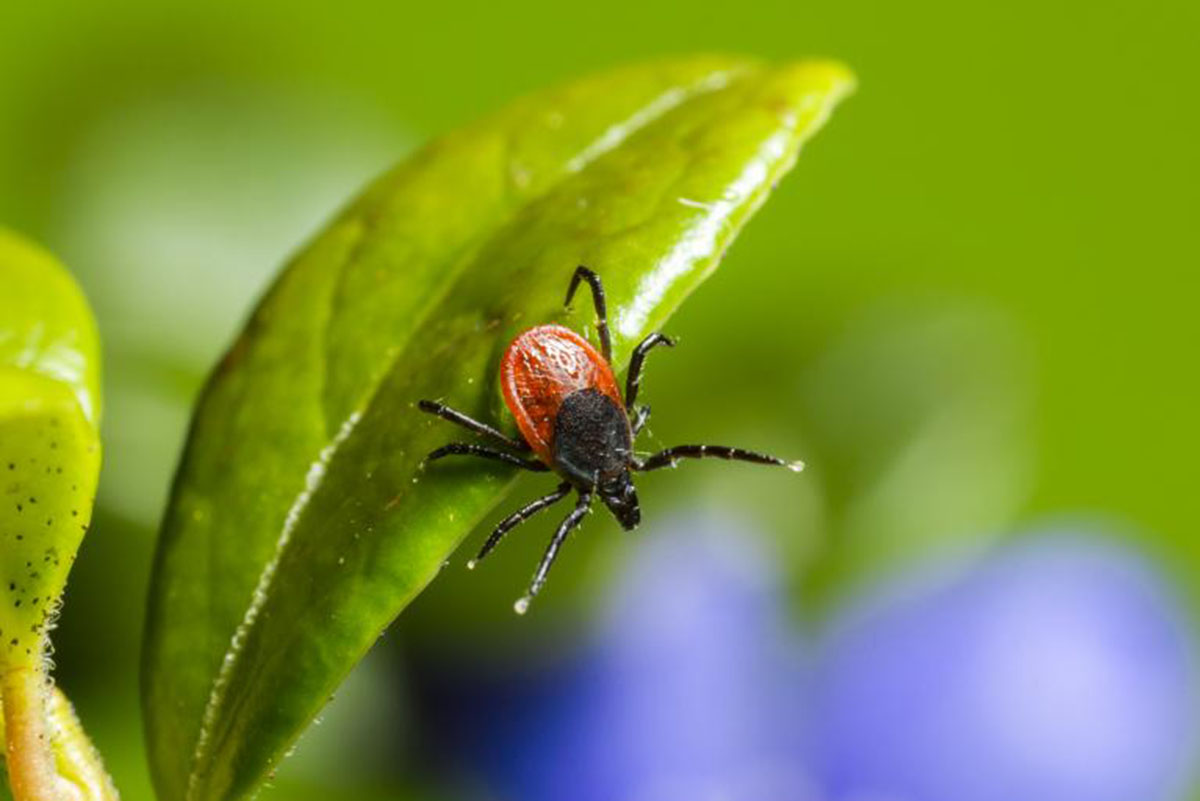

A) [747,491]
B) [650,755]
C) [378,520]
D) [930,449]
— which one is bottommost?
[650,755]

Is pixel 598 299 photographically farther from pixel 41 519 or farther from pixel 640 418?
pixel 640 418

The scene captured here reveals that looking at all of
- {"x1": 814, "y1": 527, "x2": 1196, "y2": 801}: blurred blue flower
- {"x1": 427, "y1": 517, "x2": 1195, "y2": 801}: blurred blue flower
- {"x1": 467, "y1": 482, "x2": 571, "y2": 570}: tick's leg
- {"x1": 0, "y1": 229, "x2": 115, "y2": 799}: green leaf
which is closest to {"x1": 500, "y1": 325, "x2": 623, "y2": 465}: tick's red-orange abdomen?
{"x1": 467, "y1": 482, "x2": 571, "y2": 570}: tick's leg

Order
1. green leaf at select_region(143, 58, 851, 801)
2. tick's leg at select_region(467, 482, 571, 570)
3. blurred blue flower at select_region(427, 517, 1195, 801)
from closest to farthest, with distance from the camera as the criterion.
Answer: green leaf at select_region(143, 58, 851, 801) → tick's leg at select_region(467, 482, 571, 570) → blurred blue flower at select_region(427, 517, 1195, 801)

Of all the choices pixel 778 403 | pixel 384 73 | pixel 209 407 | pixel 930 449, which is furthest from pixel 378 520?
pixel 384 73

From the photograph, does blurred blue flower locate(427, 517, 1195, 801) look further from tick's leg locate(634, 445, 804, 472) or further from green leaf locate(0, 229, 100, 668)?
green leaf locate(0, 229, 100, 668)

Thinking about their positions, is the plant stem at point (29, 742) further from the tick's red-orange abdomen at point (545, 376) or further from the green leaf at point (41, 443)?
the tick's red-orange abdomen at point (545, 376)

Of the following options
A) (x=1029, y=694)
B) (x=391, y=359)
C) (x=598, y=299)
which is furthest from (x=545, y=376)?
(x=1029, y=694)

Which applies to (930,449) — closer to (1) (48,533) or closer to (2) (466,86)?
(2) (466,86)
